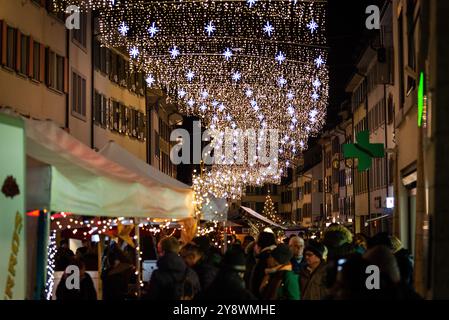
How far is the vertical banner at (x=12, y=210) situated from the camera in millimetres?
8352

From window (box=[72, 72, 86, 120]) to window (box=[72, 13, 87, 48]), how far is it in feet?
4.09

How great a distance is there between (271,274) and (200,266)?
137 cm

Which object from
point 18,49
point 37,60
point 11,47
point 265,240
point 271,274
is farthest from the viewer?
point 37,60

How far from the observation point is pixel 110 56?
44656 mm

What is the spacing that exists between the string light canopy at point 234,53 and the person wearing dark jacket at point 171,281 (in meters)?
9.99

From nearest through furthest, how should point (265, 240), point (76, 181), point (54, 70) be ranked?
1. point (76, 181)
2. point (265, 240)
3. point (54, 70)

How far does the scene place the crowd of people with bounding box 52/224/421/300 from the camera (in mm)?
7151

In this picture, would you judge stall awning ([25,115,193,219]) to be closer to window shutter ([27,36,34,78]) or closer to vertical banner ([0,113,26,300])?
vertical banner ([0,113,26,300])

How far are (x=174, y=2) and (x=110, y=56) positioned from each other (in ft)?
77.0

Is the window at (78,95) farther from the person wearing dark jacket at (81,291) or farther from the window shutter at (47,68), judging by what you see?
the person wearing dark jacket at (81,291)

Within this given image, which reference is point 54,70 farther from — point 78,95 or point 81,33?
point 81,33

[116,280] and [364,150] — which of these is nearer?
[116,280]

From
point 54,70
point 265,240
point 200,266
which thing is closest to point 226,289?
point 200,266

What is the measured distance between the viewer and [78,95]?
36719mm
